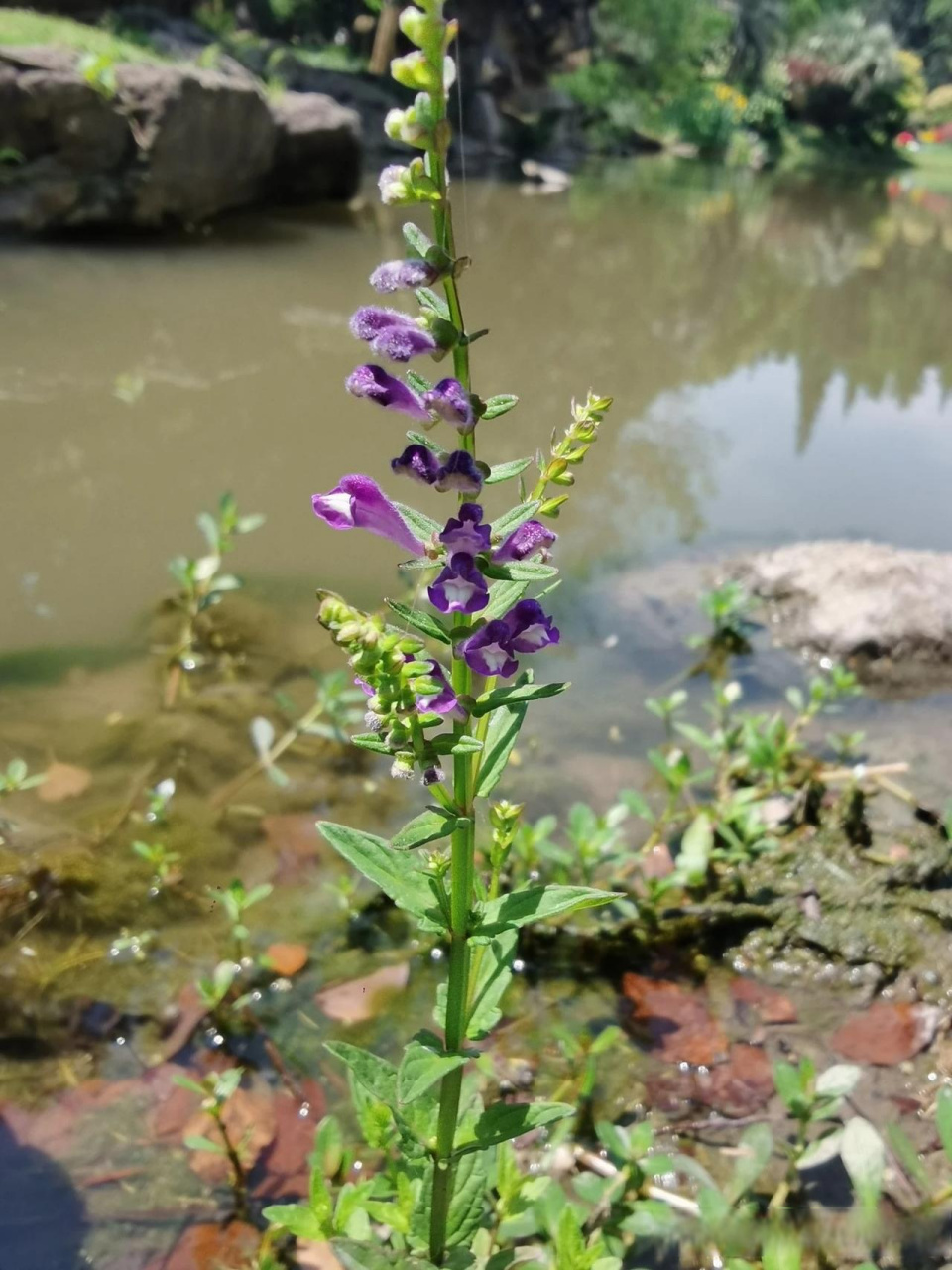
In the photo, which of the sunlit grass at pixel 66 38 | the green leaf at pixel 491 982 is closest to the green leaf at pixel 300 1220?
the green leaf at pixel 491 982

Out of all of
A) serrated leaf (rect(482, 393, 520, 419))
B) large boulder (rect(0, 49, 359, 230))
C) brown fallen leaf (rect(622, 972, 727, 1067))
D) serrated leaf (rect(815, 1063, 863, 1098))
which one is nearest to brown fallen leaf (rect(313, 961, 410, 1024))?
brown fallen leaf (rect(622, 972, 727, 1067))

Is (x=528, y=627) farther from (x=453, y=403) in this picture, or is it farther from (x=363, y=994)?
(x=363, y=994)

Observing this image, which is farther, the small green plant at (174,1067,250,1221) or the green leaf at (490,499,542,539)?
the small green plant at (174,1067,250,1221)

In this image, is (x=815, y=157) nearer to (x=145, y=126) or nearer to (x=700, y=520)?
(x=145, y=126)

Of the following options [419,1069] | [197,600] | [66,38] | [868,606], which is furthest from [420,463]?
[66,38]

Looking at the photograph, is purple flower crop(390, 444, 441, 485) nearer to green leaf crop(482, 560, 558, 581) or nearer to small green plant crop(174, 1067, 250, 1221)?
green leaf crop(482, 560, 558, 581)

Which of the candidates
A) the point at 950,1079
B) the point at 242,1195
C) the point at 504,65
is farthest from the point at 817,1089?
the point at 504,65
